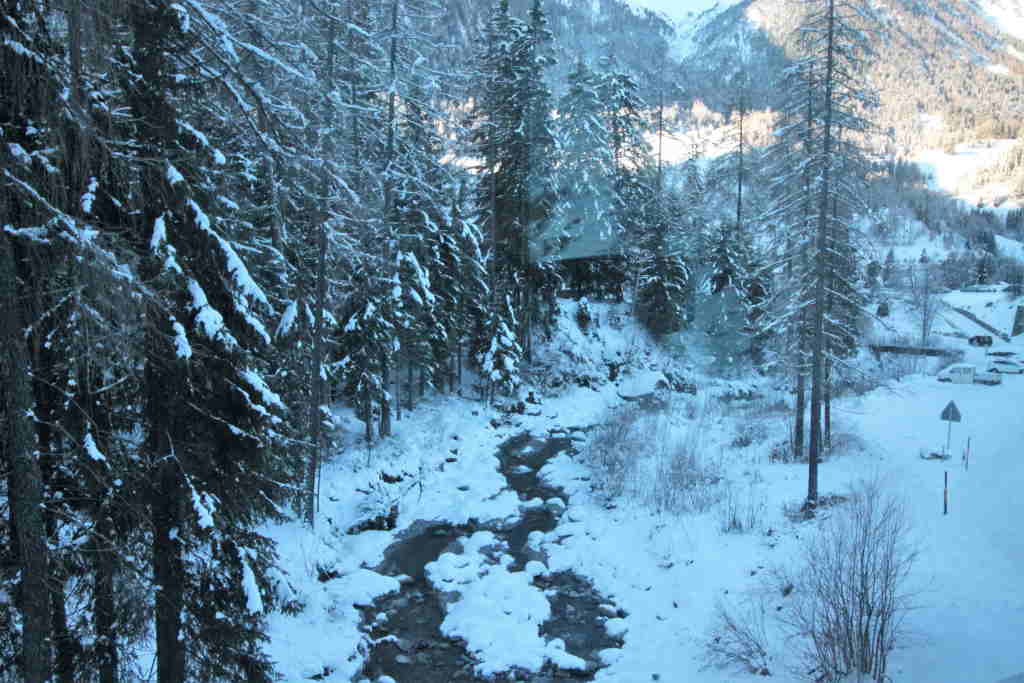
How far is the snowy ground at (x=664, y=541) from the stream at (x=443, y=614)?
33 centimetres

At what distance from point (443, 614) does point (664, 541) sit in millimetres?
6230

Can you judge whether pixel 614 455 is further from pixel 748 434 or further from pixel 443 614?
pixel 443 614

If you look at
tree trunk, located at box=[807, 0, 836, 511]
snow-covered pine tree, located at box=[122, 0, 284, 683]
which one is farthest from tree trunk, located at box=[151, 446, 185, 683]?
tree trunk, located at box=[807, 0, 836, 511]

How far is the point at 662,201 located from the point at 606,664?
34.5m

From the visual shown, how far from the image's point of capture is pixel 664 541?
52.5ft

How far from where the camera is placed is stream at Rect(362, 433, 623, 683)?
1119 centimetres

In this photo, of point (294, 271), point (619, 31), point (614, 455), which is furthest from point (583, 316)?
point (619, 31)

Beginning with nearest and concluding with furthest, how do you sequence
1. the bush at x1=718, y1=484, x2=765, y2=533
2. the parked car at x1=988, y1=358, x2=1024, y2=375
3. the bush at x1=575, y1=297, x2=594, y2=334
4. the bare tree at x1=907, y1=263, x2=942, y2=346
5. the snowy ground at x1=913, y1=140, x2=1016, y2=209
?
the bush at x1=718, y1=484, x2=765, y2=533 < the bush at x1=575, y1=297, x2=594, y2=334 < the parked car at x1=988, y1=358, x2=1024, y2=375 < the bare tree at x1=907, y1=263, x2=942, y2=346 < the snowy ground at x1=913, y1=140, x2=1016, y2=209

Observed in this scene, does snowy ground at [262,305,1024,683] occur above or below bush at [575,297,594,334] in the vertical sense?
below

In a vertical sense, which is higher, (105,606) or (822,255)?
(822,255)

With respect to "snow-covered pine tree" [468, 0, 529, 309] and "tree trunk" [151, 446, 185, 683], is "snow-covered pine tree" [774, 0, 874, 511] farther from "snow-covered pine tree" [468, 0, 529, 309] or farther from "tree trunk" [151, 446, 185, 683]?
"tree trunk" [151, 446, 185, 683]

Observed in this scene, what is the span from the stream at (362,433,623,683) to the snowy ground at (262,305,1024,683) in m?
0.33

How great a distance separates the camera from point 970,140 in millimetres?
169250

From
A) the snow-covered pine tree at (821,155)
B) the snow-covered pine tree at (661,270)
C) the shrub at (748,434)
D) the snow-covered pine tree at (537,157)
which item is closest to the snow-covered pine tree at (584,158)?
the snow-covered pine tree at (661,270)
